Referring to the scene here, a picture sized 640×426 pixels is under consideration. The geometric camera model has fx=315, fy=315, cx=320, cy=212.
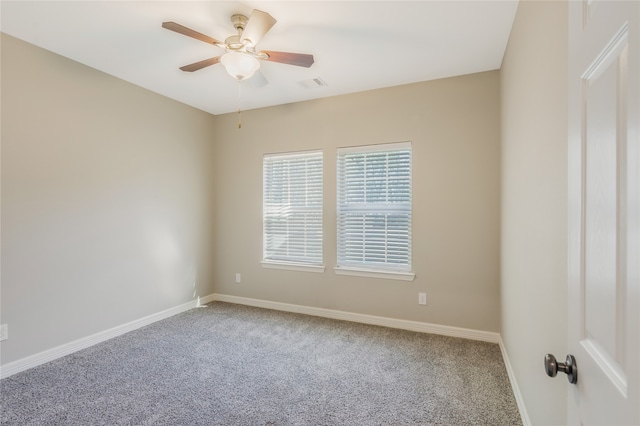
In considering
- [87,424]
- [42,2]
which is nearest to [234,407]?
[87,424]

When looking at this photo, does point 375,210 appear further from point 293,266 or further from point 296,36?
point 296,36

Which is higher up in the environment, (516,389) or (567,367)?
(567,367)

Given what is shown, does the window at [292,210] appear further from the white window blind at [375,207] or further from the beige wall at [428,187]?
the white window blind at [375,207]

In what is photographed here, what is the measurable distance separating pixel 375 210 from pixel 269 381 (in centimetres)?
210

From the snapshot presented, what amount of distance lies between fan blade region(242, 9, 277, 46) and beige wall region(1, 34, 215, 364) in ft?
6.55

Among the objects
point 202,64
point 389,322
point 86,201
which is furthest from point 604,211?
point 86,201

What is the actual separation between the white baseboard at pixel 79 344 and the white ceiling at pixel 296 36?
2.66 metres

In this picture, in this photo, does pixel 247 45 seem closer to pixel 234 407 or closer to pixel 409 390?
pixel 234 407

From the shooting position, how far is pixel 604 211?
2.18ft

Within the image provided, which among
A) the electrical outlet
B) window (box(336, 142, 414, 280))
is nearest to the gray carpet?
the electrical outlet

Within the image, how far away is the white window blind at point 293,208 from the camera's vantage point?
4.04 m

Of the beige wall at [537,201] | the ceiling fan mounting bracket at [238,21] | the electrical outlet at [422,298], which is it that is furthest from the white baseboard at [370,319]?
the ceiling fan mounting bracket at [238,21]

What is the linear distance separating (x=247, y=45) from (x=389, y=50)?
1.27 metres

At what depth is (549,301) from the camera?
4.71ft
